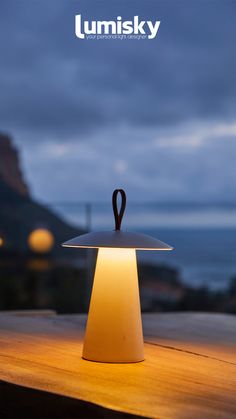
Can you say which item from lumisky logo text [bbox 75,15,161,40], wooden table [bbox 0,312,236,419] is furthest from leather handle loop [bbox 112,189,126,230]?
lumisky logo text [bbox 75,15,161,40]

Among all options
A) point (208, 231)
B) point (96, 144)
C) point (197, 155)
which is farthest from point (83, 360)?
point (96, 144)

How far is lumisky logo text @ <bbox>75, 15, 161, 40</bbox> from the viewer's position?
3055 millimetres

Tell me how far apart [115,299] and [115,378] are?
24cm

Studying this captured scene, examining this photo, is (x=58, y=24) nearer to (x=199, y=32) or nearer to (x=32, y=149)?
(x=199, y=32)

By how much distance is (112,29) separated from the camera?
3082 mm

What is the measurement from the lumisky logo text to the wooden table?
1851 mm

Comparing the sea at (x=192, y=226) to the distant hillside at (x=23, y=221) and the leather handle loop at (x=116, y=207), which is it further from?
the leather handle loop at (x=116, y=207)

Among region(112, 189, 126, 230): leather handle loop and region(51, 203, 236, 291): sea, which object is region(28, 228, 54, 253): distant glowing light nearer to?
region(51, 203, 236, 291): sea

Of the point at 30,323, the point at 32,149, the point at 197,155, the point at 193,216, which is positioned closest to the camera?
the point at 30,323

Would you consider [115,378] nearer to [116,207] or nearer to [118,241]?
[118,241]

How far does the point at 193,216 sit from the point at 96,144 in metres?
10.2

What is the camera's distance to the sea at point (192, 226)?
4.05 m

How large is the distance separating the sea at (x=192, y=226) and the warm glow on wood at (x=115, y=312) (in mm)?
2290

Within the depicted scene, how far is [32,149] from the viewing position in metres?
10.7
